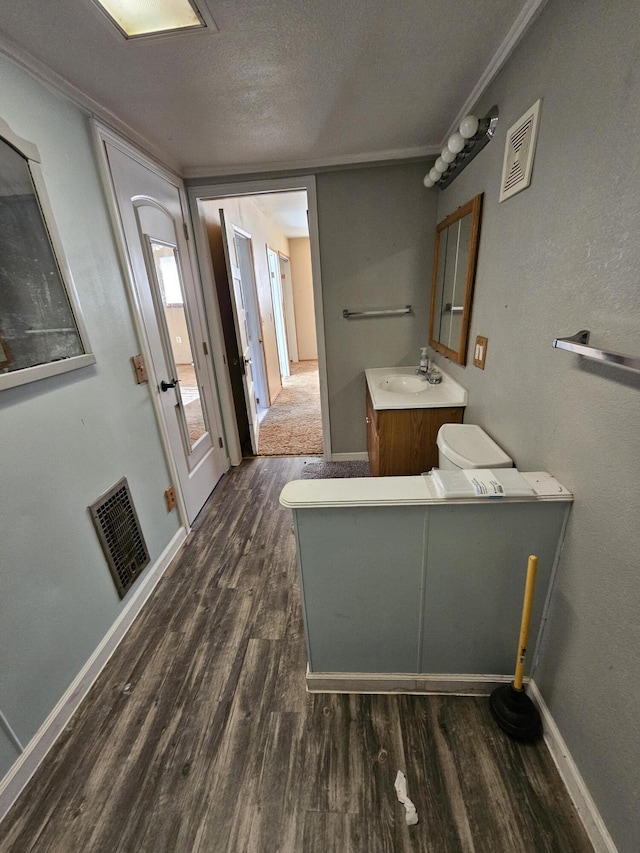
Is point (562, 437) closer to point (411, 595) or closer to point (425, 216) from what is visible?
point (411, 595)

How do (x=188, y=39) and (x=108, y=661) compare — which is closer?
(x=188, y=39)

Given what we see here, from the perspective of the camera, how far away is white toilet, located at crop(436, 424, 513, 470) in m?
1.33

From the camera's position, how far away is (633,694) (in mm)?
773

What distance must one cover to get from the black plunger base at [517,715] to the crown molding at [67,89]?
2744mm

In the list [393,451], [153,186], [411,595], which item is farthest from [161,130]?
[411,595]

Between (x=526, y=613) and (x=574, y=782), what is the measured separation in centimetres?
48

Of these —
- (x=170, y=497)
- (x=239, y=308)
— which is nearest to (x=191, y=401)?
(x=170, y=497)

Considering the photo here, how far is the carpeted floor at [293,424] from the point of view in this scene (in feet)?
11.3

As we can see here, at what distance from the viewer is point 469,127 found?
1.49 m

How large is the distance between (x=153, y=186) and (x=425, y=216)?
1797mm

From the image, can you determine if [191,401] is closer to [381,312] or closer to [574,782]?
[381,312]

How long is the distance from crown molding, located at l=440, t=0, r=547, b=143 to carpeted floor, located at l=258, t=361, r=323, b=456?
2585mm

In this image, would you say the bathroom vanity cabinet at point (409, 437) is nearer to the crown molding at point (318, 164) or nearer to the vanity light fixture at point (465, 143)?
the vanity light fixture at point (465, 143)

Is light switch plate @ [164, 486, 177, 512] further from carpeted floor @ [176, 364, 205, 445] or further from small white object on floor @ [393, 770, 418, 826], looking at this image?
small white object on floor @ [393, 770, 418, 826]
